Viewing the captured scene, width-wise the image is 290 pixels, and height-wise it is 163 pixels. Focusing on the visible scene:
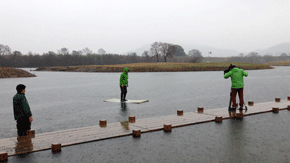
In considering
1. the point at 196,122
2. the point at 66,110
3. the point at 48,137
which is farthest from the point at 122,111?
the point at 48,137

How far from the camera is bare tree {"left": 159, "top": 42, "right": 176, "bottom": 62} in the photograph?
109 metres

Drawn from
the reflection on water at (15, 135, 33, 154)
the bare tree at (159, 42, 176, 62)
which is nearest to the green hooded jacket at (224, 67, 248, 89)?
the reflection on water at (15, 135, 33, 154)

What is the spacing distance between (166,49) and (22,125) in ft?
345

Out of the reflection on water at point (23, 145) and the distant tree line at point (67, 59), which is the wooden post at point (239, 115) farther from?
the distant tree line at point (67, 59)

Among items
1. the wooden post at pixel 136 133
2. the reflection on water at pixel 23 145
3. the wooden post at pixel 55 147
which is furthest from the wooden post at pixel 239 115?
the reflection on water at pixel 23 145

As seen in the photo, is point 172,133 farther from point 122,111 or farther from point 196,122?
point 122,111

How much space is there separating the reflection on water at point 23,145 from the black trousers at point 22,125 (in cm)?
41

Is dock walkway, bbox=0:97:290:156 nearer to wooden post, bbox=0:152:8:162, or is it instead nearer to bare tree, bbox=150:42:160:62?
wooden post, bbox=0:152:8:162

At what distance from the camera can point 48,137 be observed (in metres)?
6.12

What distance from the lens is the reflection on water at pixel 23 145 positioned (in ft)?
17.0

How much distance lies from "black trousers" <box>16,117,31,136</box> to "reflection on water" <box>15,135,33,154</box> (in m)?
0.41

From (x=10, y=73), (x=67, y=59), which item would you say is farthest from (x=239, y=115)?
(x=67, y=59)

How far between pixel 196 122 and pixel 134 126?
192cm

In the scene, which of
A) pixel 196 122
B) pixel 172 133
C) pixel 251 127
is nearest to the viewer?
pixel 172 133
